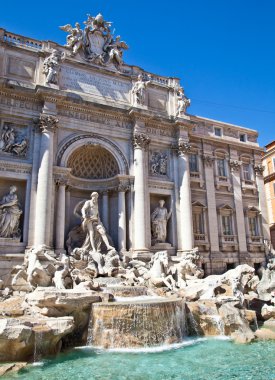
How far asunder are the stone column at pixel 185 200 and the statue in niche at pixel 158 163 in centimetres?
91

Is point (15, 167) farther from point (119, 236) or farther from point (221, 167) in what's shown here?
point (221, 167)

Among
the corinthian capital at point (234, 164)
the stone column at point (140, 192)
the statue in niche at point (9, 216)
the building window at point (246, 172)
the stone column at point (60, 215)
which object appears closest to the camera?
the statue in niche at point (9, 216)

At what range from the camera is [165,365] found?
793 centimetres

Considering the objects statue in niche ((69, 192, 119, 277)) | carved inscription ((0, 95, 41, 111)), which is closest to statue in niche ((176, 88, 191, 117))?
statue in niche ((69, 192, 119, 277))

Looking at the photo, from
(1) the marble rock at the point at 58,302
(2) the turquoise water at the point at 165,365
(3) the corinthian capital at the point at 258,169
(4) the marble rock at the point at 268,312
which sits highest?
(3) the corinthian capital at the point at 258,169

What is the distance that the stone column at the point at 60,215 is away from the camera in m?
15.3

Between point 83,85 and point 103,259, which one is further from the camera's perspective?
point 83,85

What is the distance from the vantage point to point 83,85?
59.4 ft

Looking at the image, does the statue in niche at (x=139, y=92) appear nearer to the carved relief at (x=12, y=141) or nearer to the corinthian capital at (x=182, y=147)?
the corinthian capital at (x=182, y=147)

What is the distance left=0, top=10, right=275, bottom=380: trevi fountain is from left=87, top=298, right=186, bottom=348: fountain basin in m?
0.03

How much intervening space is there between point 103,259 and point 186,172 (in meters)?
7.43

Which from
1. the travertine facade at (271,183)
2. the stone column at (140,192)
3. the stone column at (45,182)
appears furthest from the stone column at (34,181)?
the travertine facade at (271,183)

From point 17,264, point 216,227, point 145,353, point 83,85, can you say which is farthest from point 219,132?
point 145,353

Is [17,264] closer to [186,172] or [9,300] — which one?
[9,300]
